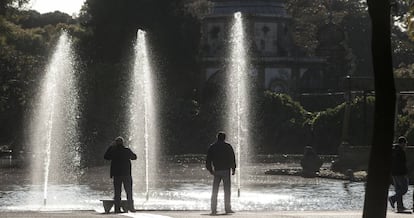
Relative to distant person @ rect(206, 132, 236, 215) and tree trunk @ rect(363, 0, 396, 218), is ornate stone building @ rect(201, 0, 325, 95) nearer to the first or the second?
distant person @ rect(206, 132, 236, 215)

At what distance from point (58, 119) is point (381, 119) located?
1851 inches

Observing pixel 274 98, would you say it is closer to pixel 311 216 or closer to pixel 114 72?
pixel 114 72

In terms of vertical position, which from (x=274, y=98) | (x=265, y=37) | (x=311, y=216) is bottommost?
(x=311, y=216)

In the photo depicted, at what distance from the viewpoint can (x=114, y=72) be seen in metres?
64.3

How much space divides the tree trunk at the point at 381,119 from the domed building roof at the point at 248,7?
75646 mm

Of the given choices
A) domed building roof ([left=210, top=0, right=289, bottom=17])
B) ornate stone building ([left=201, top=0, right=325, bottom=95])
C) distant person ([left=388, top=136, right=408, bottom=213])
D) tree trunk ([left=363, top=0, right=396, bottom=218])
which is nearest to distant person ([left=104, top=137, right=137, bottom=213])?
distant person ([left=388, top=136, right=408, bottom=213])

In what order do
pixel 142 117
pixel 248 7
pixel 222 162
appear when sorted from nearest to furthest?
pixel 222 162 < pixel 142 117 < pixel 248 7

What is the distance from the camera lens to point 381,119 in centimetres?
1140

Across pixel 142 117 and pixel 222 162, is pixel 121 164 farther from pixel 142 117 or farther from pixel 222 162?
pixel 142 117

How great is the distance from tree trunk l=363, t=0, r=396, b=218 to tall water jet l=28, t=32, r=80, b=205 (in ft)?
104

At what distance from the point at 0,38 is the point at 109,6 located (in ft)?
47.2

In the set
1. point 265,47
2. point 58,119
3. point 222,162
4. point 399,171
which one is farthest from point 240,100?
point 222,162

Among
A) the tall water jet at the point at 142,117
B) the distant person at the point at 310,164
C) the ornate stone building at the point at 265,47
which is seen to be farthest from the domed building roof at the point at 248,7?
the distant person at the point at 310,164

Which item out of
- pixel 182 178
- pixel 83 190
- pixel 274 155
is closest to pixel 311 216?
pixel 83 190
